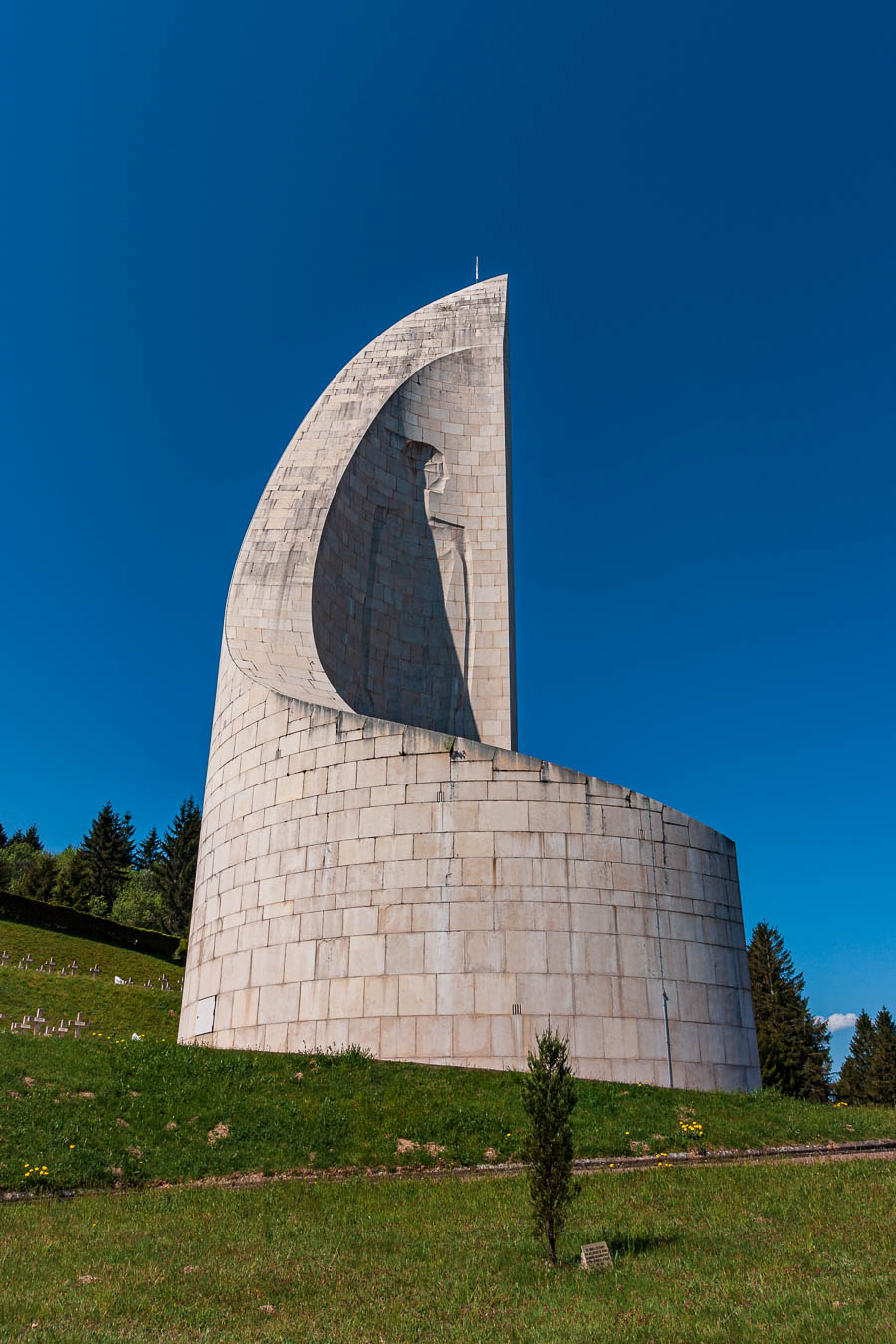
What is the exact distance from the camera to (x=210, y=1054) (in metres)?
12.6

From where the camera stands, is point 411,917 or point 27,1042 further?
point 411,917

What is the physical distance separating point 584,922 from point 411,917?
7.58 feet

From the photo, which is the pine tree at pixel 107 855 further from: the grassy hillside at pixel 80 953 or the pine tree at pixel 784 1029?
the pine tree at pixel 784 1029

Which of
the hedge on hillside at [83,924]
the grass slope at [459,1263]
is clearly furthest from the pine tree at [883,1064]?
the grass slope at [459,1263]

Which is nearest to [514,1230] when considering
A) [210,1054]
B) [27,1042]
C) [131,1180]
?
[131,1180]

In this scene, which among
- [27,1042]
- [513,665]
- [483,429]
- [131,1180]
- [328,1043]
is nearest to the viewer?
[131,1180]

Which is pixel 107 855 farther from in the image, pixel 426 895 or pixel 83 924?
pixel 426 895

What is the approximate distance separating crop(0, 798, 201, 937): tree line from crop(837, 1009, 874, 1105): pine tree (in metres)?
36.3

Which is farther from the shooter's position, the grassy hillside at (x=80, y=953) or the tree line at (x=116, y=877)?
the tree line at (x=116, y=877)

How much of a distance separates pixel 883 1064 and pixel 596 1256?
52977mm

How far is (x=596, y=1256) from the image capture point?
6336 mm

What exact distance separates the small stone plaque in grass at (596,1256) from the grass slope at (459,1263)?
0.43 ft

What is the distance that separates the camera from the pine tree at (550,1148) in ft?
21.3

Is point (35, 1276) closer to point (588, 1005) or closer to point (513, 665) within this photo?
point (588, 1005)
